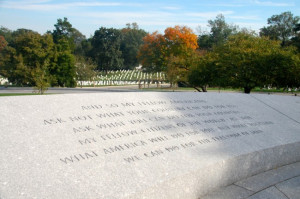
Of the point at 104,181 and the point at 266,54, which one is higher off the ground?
the point at 266,54

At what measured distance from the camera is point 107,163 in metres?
3.21

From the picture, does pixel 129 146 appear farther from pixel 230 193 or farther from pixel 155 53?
pixel 155 53

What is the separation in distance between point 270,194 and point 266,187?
0.27m

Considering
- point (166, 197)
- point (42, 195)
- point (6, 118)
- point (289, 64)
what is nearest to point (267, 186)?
point (166, 197)

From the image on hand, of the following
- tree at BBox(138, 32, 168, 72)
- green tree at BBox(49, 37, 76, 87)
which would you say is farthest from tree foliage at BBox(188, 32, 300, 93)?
tree at BBox(138, 32, 168, 72)

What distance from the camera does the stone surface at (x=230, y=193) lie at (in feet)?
11.8

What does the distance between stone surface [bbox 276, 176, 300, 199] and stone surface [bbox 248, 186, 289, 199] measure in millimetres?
82

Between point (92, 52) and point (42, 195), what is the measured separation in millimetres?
59157

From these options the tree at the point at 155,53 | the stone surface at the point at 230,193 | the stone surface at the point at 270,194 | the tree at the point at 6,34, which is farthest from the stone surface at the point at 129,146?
the tree at the point at 6,34

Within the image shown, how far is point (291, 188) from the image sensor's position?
3.83m

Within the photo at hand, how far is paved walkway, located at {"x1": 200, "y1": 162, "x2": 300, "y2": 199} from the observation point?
11.8 ft

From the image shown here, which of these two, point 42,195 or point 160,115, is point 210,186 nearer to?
point 160,115

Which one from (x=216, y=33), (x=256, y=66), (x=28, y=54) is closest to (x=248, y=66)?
(x=256, y=66)

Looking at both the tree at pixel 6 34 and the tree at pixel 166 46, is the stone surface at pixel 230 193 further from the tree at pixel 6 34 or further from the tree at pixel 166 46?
the tree at pixel 6 34
